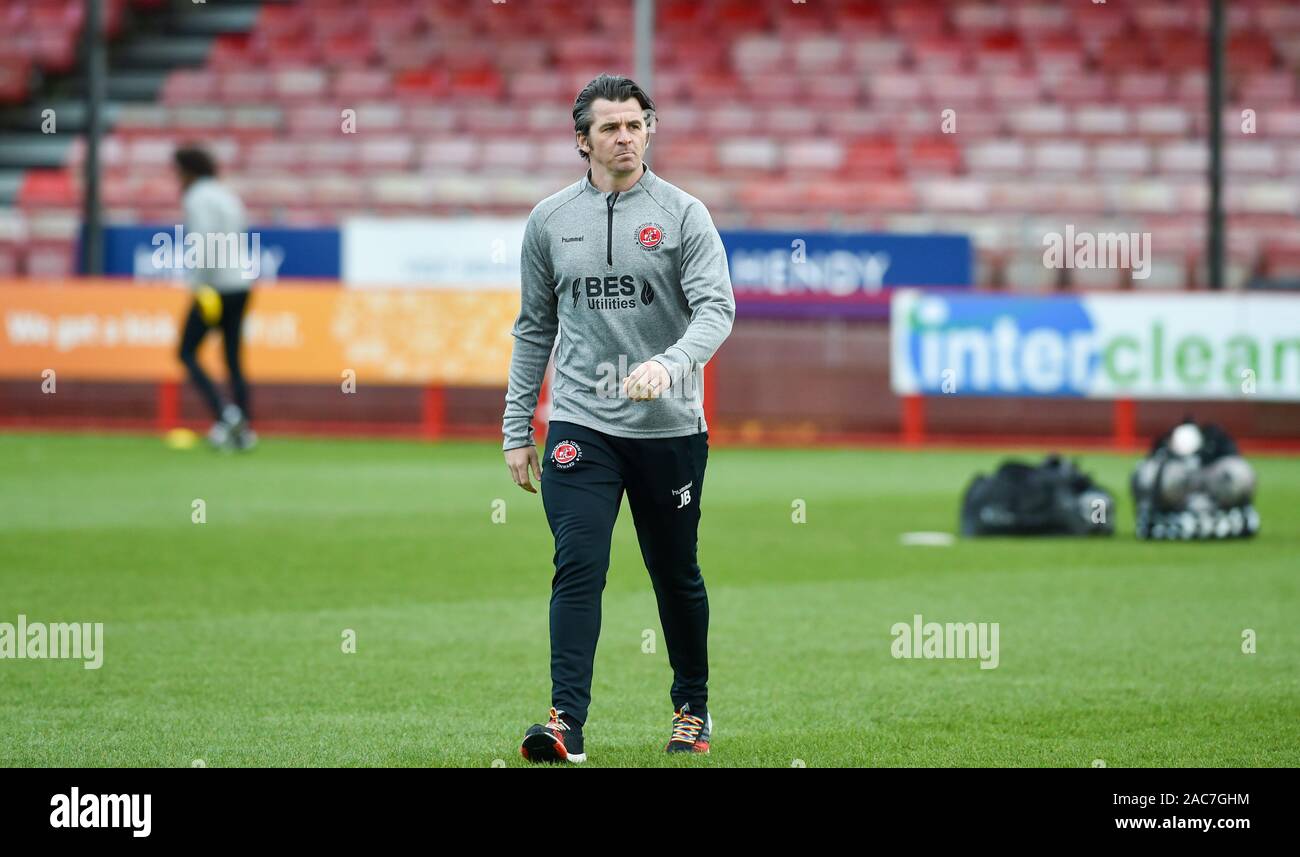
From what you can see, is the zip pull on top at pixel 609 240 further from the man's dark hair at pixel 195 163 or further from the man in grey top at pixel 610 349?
the man's dark hair at pixel 195 163

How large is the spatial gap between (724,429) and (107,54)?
15531 mm

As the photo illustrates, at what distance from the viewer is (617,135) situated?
6.55m

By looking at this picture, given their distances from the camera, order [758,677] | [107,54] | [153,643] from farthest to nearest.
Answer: [107,54], [153,643], [758,677]

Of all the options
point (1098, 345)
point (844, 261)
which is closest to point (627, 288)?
point (1098, 345)

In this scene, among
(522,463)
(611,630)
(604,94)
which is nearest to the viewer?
(604,94)

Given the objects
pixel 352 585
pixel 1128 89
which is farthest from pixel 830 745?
A: pixel 1128 89

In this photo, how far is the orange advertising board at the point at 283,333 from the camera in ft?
68.1

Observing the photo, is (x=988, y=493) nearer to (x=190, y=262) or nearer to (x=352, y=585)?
(x=352, y=585)

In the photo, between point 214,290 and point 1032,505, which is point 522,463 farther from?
point 214,290

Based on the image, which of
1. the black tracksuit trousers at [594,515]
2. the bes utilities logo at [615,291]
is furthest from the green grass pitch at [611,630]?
the bes utilities logo at [615,291]

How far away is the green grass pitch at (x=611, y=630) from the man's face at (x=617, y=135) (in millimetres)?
1857

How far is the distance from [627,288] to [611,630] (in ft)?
11.8

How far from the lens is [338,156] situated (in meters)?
28.4

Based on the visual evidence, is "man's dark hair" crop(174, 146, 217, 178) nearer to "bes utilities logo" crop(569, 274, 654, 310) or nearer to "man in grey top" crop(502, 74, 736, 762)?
"man in grey top" crop(502, 74, 736, 762)
